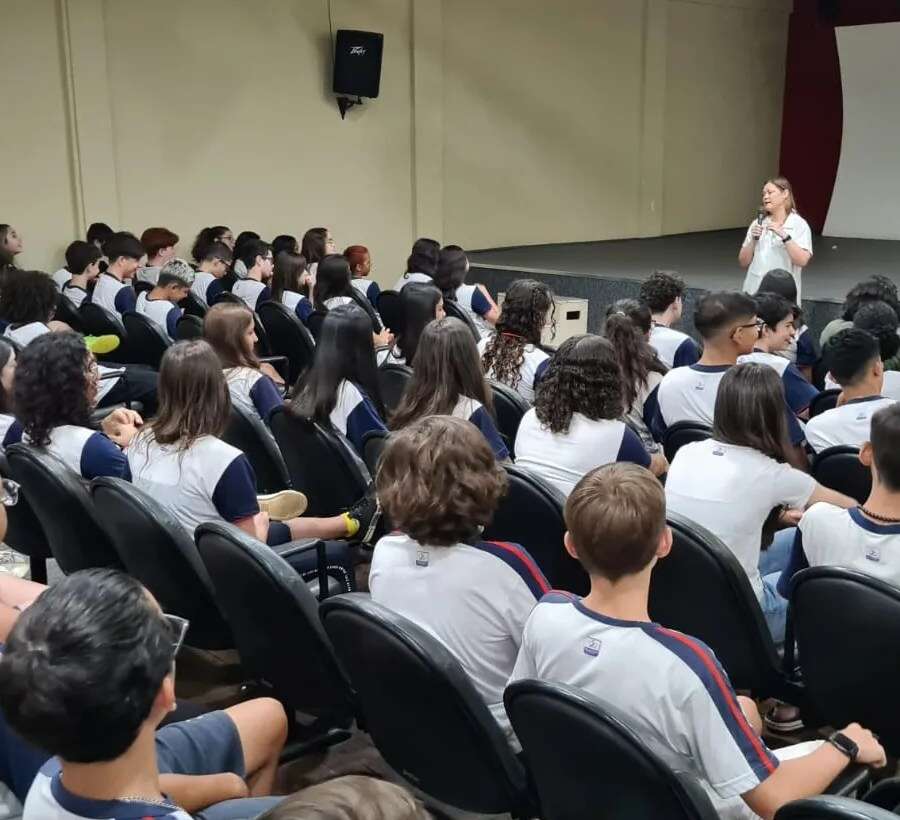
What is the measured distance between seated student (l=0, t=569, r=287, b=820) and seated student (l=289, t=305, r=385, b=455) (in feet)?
6.49

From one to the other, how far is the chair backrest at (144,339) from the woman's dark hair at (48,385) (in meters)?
2.20

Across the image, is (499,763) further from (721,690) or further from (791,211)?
(791,211)

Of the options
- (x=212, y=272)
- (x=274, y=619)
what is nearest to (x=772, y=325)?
(x=274, y=619)

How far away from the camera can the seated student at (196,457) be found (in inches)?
104

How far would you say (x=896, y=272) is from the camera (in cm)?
851

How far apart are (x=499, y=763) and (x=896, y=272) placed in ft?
25.8

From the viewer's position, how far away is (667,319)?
472 cm

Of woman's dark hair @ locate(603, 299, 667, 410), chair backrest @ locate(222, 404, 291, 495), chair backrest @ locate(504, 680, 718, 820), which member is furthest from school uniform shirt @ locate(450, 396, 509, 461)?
chair backrest @ locate(504, 680, 718, 820)

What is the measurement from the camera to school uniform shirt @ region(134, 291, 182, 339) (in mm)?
5512

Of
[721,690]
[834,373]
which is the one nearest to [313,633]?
[721,690]

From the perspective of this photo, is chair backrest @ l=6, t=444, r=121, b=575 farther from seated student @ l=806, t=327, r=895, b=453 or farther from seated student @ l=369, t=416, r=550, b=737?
seated student @ l=806, t=327, r=895, b=453

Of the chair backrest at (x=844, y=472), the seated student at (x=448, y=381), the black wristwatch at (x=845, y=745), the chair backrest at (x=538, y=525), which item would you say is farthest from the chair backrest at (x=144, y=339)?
the black wristwatch at (x=845, y=745)

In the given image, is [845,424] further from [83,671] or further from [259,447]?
[83,671]

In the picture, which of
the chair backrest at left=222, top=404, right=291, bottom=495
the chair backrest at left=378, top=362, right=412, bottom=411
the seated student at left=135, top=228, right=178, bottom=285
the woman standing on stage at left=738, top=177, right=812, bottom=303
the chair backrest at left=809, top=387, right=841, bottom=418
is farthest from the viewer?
the seated student at left=135, top=228, right=178, bottom=285
